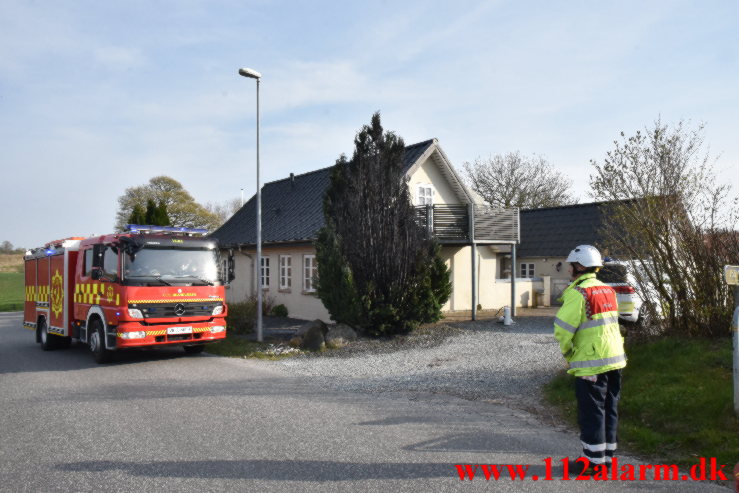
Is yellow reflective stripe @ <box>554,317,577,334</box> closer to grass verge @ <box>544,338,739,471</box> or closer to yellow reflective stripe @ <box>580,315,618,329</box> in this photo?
yellow reflective stripe @ <box>580,315,618,329</box>

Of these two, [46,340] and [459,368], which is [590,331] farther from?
[46,340]

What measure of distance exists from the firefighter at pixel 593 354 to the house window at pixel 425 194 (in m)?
16.5

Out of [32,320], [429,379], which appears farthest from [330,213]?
[32,320]

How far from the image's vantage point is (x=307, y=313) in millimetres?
20906

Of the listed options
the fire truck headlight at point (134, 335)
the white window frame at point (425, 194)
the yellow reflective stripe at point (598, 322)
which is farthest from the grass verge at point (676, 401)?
the white window frame at point (425, 194)

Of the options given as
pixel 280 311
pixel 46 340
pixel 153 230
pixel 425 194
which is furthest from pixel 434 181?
pixel 46 340

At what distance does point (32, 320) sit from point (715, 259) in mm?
16053

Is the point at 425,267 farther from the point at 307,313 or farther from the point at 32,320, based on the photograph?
the point at 32,320

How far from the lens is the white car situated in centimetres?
961

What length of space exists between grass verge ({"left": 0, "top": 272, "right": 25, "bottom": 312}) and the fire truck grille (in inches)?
1016

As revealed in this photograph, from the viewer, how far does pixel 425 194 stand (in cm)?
2184

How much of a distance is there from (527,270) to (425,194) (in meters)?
10.5

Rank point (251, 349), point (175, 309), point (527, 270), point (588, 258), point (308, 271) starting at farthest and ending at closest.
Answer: point (527, 270) < point (308, 271) < point (251, 349) < point (175, 309) < point (588, 258)

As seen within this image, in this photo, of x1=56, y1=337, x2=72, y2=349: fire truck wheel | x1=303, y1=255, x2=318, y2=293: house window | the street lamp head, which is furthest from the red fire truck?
x1=303, y1=255, x2=318, y2=293: house window
